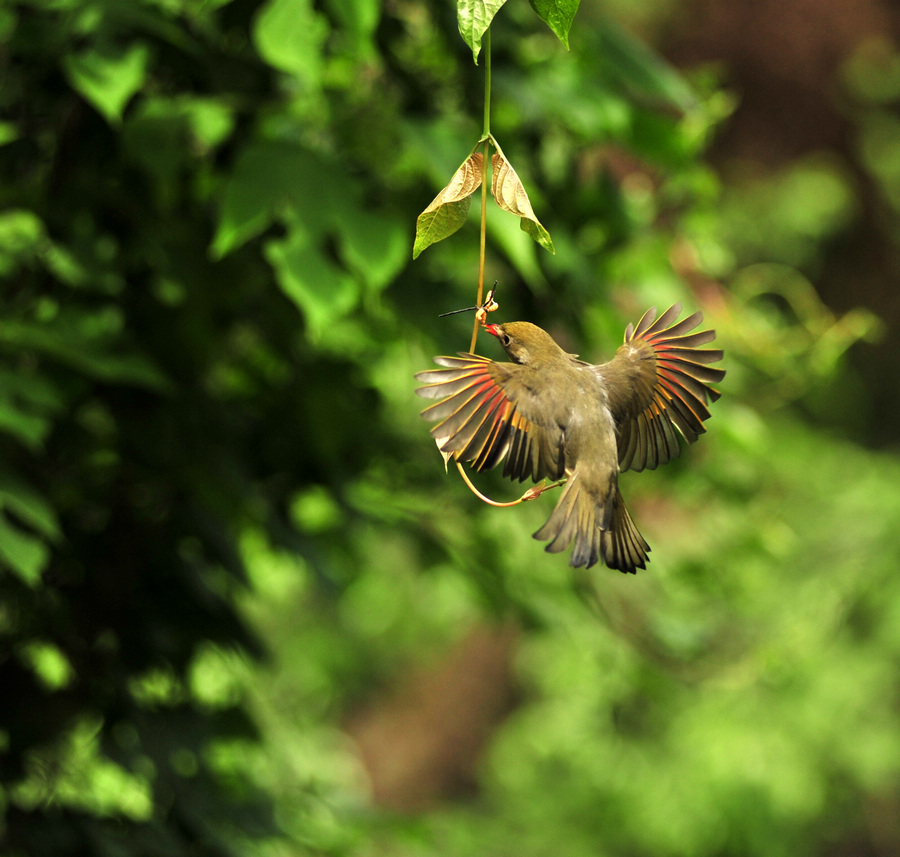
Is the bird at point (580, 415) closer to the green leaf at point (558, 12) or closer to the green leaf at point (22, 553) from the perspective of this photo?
the green leaf at point (558, 12)

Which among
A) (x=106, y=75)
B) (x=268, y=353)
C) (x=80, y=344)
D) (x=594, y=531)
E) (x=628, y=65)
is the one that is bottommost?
(x=594, y=531)

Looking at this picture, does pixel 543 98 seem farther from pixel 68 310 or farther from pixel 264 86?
pixel 68 310

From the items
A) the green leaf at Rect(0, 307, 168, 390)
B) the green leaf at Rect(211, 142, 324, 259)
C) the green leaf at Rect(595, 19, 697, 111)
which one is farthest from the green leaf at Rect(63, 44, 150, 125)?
the green leaf at Rect(595, 19, 697, 111)

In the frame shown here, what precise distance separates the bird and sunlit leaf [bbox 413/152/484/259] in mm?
50

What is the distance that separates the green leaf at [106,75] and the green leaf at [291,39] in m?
0.16

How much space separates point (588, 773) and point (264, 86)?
4.39m

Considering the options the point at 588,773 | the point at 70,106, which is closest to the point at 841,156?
the point at 588,773

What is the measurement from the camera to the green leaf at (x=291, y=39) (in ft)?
3.32

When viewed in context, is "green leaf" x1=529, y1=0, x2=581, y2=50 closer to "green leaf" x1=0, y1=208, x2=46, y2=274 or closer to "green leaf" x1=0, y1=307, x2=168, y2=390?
"green leaf" x1=0, y1=307, x2=168, y2=390

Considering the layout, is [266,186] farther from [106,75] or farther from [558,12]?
[558,12]

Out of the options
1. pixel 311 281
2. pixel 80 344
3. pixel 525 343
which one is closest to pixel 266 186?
pixel 311 281

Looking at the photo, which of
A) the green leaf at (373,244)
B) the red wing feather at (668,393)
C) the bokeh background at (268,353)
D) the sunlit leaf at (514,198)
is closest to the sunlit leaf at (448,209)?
the sunlit leaf at (514,198)

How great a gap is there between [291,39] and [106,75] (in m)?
0.20

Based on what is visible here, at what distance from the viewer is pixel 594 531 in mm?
493
